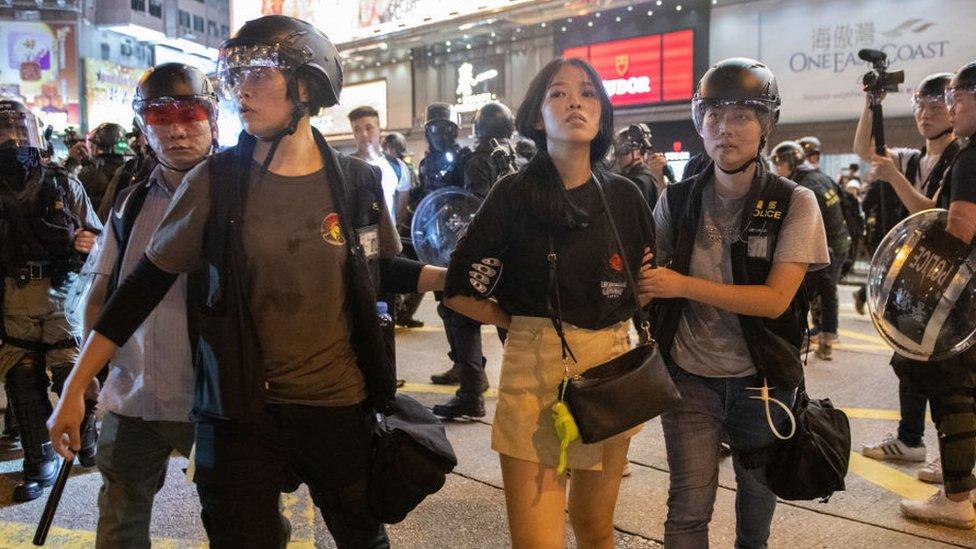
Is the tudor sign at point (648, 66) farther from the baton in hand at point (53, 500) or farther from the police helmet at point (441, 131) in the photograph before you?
the baton in hand at point (53, 500)

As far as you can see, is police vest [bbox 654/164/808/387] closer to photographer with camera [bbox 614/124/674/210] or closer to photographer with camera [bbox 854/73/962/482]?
photographer with camera [bbox 854/73/962/482]

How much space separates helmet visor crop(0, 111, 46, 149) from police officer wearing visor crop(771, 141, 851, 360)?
612 cm

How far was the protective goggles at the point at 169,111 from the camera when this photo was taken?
2.87m

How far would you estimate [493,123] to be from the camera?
5.74 metres

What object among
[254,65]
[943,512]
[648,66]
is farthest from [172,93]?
[648,66]

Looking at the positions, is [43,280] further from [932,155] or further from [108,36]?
[108,36]

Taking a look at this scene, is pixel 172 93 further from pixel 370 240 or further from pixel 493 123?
pixel 493 123

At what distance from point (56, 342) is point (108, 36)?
5459 cm

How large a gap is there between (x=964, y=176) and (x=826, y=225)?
13.3 feet

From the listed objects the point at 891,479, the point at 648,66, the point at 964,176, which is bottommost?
→ the point at 891,479

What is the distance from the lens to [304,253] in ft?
7.25

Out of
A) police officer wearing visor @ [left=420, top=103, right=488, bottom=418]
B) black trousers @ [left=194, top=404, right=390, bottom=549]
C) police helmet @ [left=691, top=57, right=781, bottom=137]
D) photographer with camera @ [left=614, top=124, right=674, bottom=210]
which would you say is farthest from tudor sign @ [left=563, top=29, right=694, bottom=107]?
black trousers @ [left=194, top=404, right=390, bottom=549]

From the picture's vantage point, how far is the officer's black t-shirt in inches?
130

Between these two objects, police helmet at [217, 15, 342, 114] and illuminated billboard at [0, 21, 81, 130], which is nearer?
police helmet at [217, 15, 342, 114]
